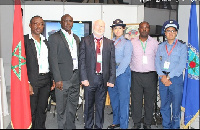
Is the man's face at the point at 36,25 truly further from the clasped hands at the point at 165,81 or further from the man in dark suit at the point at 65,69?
the clasped hands at the point at 165,81

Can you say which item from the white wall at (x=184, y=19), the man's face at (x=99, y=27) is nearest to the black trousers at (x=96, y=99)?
the man's face at (x=99, y=27)

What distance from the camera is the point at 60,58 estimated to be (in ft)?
10.2

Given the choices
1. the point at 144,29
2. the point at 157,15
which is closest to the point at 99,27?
the point at 144,29

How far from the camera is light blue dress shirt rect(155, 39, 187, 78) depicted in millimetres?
3285

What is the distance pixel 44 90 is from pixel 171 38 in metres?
1.97

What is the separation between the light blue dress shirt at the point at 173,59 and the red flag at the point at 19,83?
1.90 metres

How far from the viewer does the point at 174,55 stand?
131 inches

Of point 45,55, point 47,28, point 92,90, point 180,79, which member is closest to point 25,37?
point 45,55

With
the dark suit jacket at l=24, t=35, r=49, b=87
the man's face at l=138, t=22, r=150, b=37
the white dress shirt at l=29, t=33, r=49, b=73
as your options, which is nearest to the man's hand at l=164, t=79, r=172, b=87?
the man's face at l=138, t=22, r=150, b=37

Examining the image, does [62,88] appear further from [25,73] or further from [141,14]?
[141,14]

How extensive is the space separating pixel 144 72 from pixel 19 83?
70.7 inches

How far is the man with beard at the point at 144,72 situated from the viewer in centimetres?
346

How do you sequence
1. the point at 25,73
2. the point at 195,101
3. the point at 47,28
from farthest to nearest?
the point at 47,28
the point at 195,101
the point at 25,73

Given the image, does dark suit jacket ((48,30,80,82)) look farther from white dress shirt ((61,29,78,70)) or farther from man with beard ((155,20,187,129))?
man with beard ((155,20,187,129))
